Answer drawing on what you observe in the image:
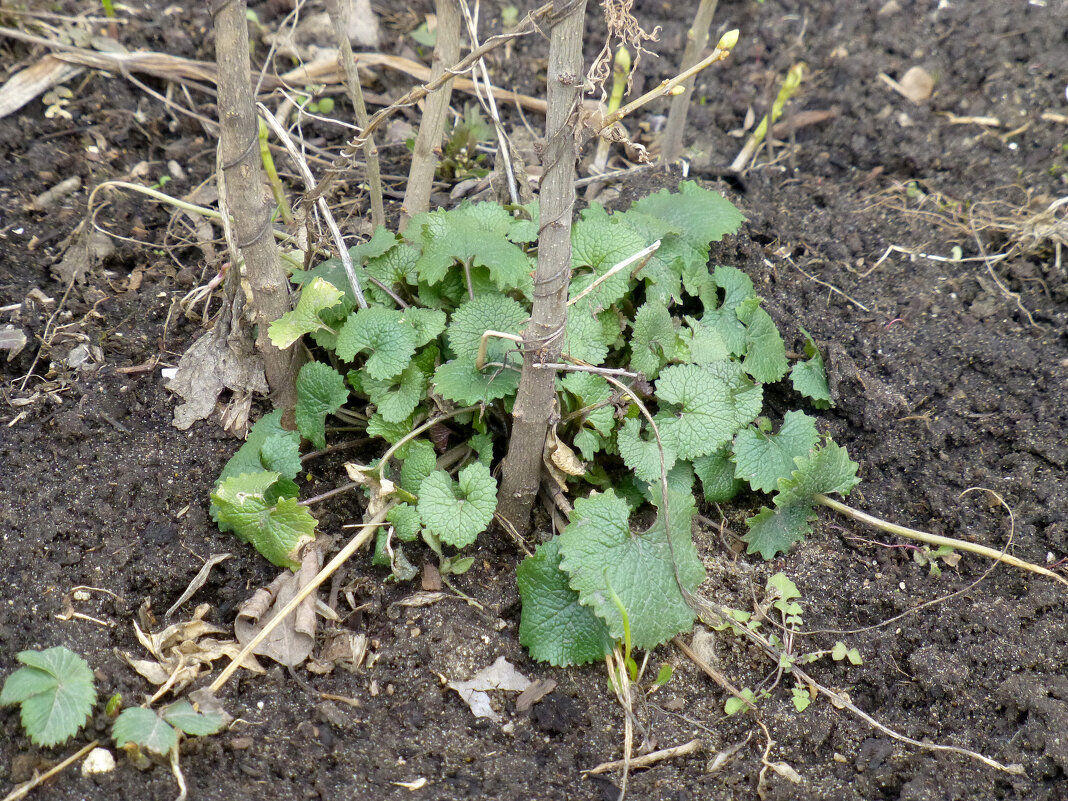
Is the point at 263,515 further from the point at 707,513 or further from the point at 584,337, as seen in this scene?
the point at 707,513

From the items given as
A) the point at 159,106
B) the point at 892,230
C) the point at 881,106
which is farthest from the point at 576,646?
the point at 881,106

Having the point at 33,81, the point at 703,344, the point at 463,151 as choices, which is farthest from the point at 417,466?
the point at 33,81

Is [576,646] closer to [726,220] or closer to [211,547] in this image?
[211,547]

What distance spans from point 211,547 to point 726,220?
5.42ft

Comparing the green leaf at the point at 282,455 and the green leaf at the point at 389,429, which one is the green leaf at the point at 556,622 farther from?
the green leaf at the point at 282,455

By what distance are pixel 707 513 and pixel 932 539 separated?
0.54m

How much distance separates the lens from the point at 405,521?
6.05 ft

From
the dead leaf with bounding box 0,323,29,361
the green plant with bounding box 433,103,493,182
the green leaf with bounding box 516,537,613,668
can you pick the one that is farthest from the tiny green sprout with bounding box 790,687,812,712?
the dead leaf with bounding box 0,323,29,361

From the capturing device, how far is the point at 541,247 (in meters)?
1.53

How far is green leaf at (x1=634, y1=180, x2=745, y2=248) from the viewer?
231 cm

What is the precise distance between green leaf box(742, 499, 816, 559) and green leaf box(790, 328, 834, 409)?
35 cm

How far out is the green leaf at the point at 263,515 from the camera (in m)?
1.75

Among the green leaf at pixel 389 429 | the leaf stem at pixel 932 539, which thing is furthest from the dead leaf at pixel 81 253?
the leaf stem at pixel 932 539

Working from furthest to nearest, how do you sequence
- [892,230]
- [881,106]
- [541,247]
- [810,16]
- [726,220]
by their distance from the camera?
[810,16] < [881,106] < [892,230] < [726,220] < [541,247]
